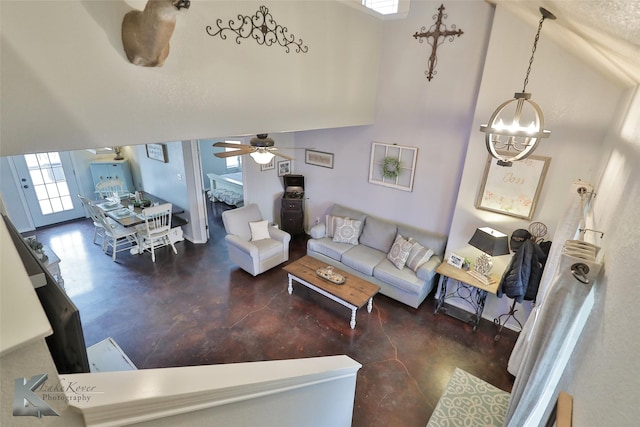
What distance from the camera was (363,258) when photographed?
4.69 meters

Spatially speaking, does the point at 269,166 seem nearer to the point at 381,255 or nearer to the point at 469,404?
the point at 381,255

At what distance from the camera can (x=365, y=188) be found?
522 centimetres

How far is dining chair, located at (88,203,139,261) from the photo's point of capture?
16.5 ft

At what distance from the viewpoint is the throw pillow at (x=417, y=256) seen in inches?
169

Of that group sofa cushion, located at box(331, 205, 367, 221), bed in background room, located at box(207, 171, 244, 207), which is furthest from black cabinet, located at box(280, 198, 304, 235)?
bed in background room, located at box(207, 171, 244, 207)

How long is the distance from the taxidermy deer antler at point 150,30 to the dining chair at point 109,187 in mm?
5431

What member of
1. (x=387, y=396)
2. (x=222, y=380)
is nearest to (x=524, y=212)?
(x=387, y=396)

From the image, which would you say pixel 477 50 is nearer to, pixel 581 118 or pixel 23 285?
pixel 581 118

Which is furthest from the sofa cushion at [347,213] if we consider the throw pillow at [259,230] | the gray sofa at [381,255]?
the throw pillow at [259,230]

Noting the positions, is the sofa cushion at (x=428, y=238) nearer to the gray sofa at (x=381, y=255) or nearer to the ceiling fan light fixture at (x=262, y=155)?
the gray sofa at (x=381, y=255)

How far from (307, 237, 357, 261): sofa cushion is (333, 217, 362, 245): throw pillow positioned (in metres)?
0.09

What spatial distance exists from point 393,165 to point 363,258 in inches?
60.8

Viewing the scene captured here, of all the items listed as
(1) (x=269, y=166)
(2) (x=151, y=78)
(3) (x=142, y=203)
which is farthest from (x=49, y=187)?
(2) (x=151, y=78)

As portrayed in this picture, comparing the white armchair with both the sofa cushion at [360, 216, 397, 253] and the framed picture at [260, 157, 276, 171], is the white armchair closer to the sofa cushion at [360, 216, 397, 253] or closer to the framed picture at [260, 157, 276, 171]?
the framed picture at [260, 157, 276, 171]
